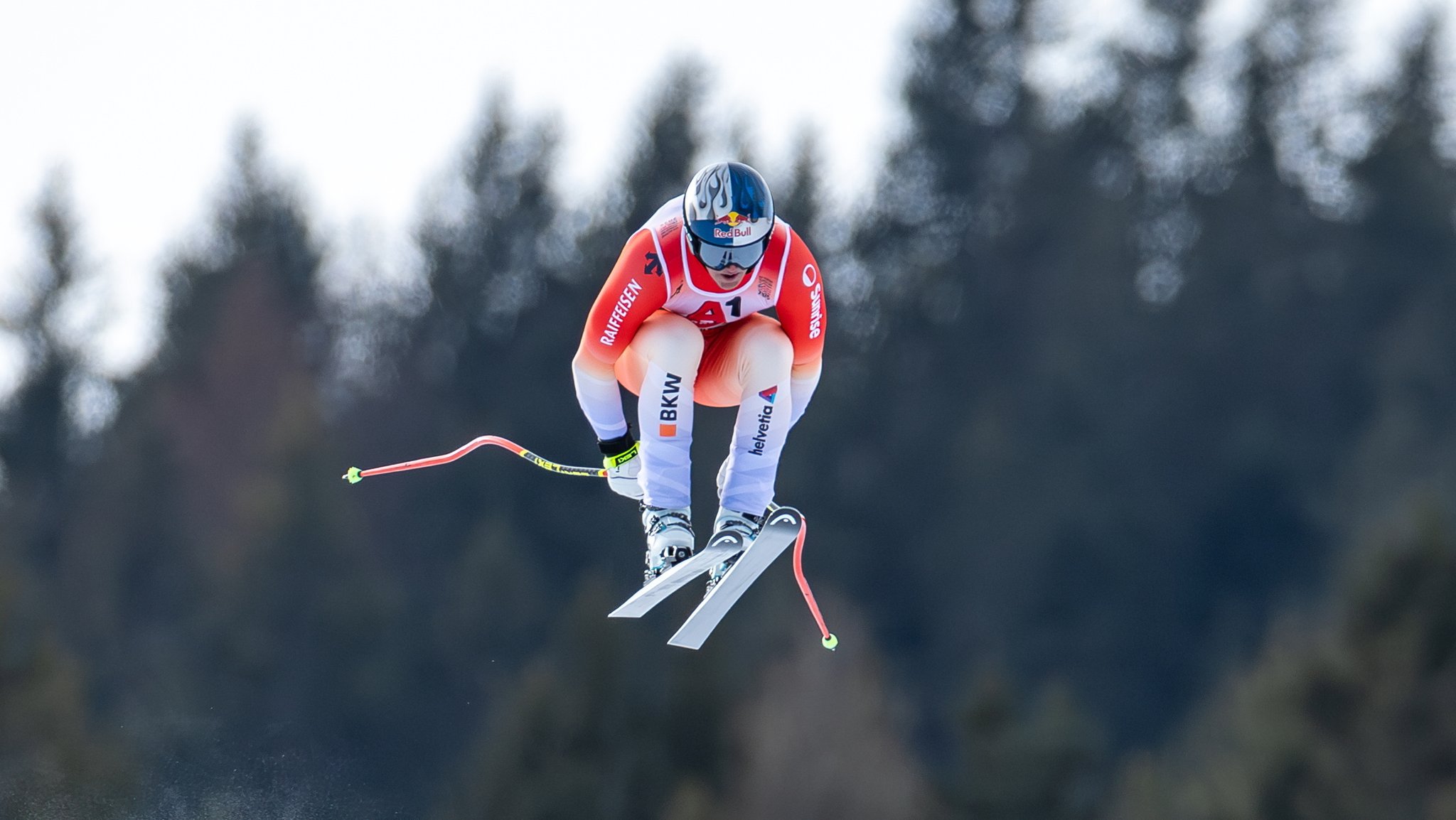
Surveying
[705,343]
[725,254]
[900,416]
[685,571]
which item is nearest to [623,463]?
[705,343]

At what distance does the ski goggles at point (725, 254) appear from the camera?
36.5 feet

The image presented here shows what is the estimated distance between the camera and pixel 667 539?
11.6 m

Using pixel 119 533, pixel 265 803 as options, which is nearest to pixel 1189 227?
pixel 119 533

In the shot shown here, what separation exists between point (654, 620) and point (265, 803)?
26.8 metres

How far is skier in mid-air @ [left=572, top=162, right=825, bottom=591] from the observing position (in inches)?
439

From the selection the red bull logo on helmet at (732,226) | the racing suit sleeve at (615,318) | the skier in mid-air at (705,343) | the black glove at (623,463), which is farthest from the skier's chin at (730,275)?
the black glove at (623,463)

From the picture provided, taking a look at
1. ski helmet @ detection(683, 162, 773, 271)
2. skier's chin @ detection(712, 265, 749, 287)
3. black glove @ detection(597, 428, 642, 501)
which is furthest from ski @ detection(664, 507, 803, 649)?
ski helmet @ detection(683, 162, 773, 271)

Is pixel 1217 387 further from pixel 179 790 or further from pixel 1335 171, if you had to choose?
pixel 179 790

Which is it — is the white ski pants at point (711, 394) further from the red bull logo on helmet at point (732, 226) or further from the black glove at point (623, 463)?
the red bull logo on helmet at point (732, 226)

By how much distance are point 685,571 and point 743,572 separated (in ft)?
1.28

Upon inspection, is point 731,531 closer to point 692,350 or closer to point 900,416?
point 692,350

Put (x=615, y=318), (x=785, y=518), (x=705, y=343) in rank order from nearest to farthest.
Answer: (x=785, y=518), (x=615, y=318), (x=705, y=343)

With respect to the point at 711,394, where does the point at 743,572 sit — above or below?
below

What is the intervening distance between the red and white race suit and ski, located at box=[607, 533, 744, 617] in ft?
1.23
